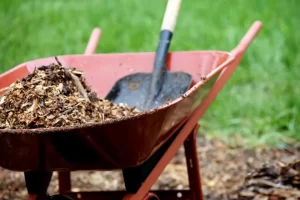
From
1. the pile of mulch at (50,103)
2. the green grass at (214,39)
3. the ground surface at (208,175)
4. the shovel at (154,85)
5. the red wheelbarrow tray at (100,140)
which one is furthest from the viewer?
the green grass at (214,39)

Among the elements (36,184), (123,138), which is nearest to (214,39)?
(36,184)

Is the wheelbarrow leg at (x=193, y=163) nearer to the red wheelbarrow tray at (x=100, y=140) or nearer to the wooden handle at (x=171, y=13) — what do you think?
the red wheelbarrow tray at (x=100, y=140)

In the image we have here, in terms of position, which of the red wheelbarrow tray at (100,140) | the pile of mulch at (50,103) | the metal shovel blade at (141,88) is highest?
the metal shovel blade at (141,88)

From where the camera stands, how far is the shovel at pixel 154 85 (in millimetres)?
2223

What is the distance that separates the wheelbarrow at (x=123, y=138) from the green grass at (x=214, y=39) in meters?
1.26

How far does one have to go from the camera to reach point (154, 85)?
2248 millimetres

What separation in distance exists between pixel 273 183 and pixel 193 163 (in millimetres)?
528

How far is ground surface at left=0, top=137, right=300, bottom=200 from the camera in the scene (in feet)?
9.38

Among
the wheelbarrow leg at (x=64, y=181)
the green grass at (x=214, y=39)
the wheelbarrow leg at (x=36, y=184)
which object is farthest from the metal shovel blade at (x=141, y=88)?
the green grass at (x=214, y=39)

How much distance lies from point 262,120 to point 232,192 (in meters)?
0.87

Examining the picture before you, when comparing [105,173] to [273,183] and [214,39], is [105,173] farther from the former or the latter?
[214,39]

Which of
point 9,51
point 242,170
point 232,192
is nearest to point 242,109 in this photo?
point 242,170

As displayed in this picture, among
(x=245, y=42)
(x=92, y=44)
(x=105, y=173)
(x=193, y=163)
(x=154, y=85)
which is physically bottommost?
(x=193, y=163)

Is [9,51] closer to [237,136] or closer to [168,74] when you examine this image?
[237,136]
